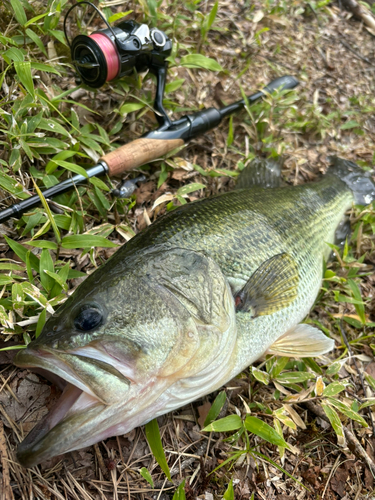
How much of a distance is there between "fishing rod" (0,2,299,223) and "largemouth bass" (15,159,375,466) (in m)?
0.78

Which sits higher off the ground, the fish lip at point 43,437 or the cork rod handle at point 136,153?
the cork rod handle at point 136,153

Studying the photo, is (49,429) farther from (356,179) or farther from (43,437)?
(356,179)

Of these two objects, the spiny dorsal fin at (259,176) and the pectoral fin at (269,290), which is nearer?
the pectoral fin at (269,290)

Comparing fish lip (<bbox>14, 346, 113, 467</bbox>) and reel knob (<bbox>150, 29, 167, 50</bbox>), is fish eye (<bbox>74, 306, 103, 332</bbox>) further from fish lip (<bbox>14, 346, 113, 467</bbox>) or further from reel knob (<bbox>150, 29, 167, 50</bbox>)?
reel knob (<bbox>150, 29, 167, 50</bbox>)

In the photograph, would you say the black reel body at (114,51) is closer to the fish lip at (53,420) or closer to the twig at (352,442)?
the fish lip at (53,420)

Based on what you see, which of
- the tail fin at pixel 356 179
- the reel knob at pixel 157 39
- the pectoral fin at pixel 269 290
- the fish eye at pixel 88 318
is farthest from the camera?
the tail fin at pixel 356 179

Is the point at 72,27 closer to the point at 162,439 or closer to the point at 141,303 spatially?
the point at 141,303

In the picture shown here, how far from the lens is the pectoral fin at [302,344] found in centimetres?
240

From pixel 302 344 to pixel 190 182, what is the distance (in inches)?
66.8

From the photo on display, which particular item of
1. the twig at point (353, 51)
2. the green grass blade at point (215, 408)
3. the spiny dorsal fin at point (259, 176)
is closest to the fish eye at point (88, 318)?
the green grass blade at point (215, 408)

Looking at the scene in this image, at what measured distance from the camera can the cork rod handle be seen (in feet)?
8.87

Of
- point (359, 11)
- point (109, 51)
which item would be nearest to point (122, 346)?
point (109, 51)

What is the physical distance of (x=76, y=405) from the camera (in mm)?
1543

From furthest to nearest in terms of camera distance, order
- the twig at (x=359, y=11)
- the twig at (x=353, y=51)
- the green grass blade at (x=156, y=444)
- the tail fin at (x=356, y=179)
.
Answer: the twig at (x=359, y=11)
the twig at (x=353, y=51)
the tail fin at (x=356, y=179)
the green grass blade at (x=156, y=444)
